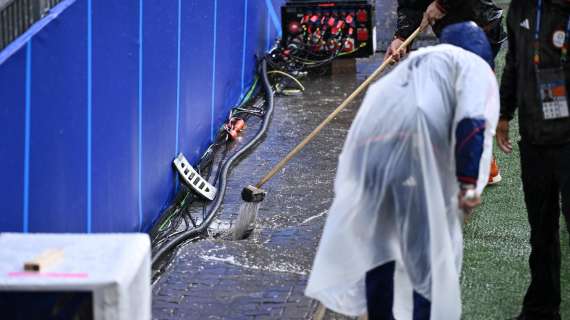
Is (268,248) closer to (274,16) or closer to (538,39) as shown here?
(538,39)

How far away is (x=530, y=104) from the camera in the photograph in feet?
16.7

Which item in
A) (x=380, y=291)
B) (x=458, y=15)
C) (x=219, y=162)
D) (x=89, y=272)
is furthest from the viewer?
(x=219, y=162)

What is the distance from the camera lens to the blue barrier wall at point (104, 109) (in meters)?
4.61

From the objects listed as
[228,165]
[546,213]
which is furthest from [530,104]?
[228,165]

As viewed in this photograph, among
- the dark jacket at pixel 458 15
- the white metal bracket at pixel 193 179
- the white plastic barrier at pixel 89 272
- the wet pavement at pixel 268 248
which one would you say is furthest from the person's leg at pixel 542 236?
the white metal bracket at pixel 193 179

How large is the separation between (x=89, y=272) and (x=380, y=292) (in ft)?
5.53

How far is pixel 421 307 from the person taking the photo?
15.6ft

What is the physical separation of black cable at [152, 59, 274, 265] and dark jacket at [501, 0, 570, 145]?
236 cm

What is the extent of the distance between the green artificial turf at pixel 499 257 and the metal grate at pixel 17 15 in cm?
261

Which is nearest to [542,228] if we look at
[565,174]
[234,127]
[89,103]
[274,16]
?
[565,174]

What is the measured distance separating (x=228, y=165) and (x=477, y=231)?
6.96 feet

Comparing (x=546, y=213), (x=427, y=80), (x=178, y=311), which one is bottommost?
(x=178, y=311)

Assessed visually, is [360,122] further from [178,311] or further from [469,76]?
[178,311]

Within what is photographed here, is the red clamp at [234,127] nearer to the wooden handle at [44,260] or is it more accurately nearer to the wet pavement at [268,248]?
the wet pavement at [268,248]
